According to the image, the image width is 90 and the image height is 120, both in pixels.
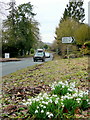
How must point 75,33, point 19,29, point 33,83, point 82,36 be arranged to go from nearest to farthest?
point 33,83 < point 82,36 < point 75,33 < point 19,29

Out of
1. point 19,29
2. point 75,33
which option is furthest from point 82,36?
point 19,29

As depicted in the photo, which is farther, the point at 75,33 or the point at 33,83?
the point at 75,33

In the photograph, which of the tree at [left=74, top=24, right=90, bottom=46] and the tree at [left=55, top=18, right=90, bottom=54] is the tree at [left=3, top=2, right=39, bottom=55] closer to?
the tree at [left=55, top=18, right=90, bottom=54]

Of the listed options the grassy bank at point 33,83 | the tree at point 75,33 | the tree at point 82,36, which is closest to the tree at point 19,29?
the tree at point 75,33

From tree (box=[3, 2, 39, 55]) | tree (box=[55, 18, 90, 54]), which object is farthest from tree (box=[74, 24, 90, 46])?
tree (box=[3, 2, 39, 55])

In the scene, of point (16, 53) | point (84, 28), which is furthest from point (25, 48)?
point (84, 28)

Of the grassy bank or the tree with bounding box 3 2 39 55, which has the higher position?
the tree with bounding box 3 2 39 55

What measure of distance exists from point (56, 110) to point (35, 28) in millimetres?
45647

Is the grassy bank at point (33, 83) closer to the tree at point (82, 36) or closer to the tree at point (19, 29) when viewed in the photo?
the tree at point (82, 36)

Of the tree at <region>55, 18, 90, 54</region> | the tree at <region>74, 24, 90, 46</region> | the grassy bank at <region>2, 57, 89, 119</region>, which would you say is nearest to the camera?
the grassy bank at <region>2, 57, 89, 119</region>

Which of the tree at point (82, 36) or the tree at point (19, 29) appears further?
the tree at point (19, 29)

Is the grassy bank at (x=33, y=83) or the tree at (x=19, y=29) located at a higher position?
the tree at (x=19, y=29)

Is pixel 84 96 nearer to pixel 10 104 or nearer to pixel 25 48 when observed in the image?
pixel 10 104

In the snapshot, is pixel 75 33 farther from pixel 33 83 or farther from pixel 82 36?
pixel 33 83
